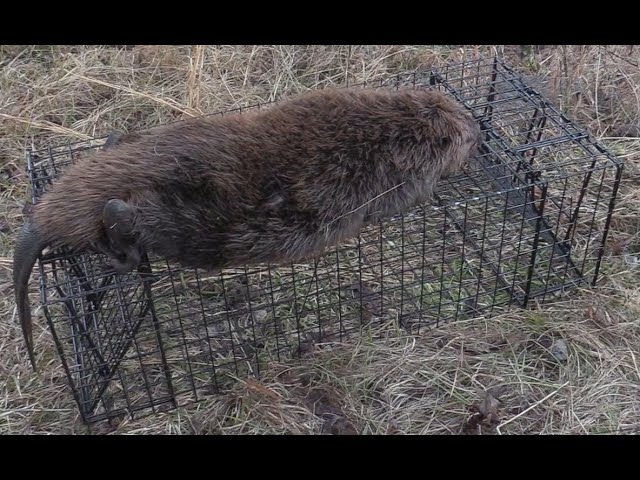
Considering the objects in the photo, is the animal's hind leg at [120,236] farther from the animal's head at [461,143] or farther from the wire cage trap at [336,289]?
the animal's head at [461,143]

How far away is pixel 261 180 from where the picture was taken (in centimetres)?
285

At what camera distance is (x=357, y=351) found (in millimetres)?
3348

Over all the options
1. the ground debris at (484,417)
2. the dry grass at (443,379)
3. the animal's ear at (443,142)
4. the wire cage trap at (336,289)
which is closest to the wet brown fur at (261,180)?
the animal's ear at (443,142)

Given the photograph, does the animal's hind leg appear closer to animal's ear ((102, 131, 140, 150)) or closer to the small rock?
animal's ear ((102, 131, 140, 150))

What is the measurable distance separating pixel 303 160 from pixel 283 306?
909mm

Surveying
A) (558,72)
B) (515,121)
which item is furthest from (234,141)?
(558,72)

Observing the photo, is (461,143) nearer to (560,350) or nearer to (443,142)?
(443,142)

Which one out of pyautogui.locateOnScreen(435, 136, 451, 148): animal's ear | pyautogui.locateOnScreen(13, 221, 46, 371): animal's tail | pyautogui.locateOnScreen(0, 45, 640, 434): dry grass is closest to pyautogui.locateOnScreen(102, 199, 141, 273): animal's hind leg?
pyautogui.locateOnScreen(13, 221, 46, 371): animal's tail

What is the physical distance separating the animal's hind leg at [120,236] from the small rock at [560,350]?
5.51 ft

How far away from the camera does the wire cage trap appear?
3.18 metres

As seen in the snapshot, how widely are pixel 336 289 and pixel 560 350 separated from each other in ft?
3.04

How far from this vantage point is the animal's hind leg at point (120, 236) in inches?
105

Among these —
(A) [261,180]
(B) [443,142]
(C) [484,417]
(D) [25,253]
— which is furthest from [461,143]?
(D) [25,253]

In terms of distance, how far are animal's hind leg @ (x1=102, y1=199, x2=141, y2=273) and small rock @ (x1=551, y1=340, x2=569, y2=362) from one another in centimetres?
168
